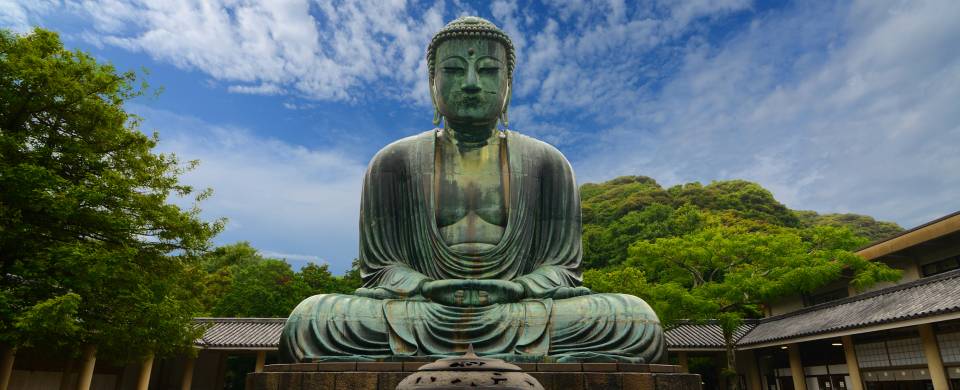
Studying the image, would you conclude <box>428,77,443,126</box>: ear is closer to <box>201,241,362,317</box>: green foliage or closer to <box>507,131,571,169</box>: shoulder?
<box>507,131,571,169</box>: shoulder

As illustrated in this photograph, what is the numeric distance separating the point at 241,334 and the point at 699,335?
1603 cm

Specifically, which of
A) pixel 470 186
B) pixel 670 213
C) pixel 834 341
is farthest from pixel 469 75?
pixel 670 213

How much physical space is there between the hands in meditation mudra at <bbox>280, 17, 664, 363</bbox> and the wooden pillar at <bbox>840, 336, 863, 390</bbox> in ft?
44.5

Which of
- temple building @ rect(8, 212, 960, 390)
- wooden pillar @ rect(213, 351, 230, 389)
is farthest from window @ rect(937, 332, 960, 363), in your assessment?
wooden pillar @ rect(213, 351, 230, 389)

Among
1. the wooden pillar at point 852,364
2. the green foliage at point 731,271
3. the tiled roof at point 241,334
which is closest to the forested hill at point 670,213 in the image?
the green foliage at point 731,271

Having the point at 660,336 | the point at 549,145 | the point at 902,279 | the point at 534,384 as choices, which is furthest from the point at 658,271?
the point at 534,384

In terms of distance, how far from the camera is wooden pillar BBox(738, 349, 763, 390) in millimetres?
22594

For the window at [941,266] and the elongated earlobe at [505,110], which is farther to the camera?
the window at [941,266]

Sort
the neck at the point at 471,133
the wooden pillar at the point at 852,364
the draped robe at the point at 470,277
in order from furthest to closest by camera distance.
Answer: the wooden pillar at the point at 852,364, the neck at the point at 471,133, the draped robe at the point at 470,277

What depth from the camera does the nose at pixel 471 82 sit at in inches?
266

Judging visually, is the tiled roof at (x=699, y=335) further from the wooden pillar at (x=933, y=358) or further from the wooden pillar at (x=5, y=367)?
the wooden pillar at (x=5, y=367)

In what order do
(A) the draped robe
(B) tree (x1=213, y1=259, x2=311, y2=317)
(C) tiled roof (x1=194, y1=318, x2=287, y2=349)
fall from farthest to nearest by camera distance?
(B) tree (x1=213, y1=259, x2=311, y2=317)
(C) tiled roof (x1=194, y1=318, x2=287, y2=349)
(A) the draped robe

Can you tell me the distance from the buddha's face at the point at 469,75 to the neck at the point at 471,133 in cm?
18

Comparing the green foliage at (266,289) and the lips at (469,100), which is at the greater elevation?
the green foliage at (266,289)
